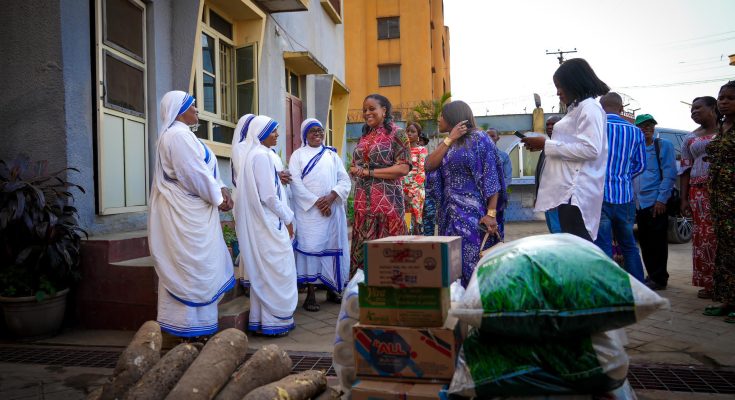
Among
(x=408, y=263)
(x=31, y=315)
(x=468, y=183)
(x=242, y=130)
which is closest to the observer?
(x=408, y=263)

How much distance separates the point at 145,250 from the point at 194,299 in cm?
129

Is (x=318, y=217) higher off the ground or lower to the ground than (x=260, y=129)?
lower

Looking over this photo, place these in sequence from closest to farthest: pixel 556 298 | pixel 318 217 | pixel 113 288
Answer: pixel 556 298, pixel 113 288, pixel 318 217

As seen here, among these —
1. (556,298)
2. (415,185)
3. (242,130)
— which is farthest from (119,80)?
(556,298)

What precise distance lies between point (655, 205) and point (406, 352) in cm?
470

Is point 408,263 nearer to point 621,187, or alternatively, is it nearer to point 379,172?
point 621,187

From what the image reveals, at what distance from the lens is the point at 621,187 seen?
368cm

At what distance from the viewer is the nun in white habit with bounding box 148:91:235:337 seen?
12.2 feet

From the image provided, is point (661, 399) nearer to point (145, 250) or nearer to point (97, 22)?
point (145, 250)

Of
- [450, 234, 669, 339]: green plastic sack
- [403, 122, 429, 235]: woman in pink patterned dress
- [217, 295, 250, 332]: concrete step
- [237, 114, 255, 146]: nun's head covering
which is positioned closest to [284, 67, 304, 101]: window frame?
[403, 122, 429, 235]: woman in pink patterned dress

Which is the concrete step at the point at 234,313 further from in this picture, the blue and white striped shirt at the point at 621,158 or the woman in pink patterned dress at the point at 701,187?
the woman in pink patterned dress at the point at 701,187

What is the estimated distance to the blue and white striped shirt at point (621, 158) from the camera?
3.68 meters

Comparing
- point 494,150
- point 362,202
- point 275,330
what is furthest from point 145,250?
point 494,150

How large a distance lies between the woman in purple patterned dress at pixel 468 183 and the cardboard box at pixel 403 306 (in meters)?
1.31
